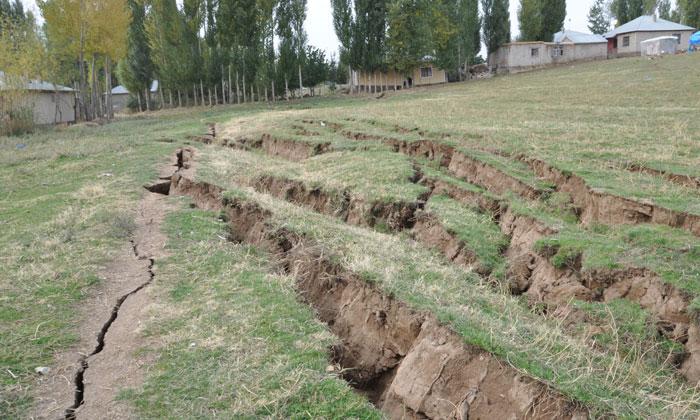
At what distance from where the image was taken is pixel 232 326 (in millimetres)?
5094

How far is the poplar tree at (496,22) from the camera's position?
159 feet

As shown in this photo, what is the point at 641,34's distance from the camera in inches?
1939

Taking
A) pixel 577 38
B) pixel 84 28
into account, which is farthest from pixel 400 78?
pixel 84 28

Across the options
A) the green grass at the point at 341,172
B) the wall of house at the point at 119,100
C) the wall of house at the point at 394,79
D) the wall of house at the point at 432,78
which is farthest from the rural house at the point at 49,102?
the wall of house at the point at 432,78

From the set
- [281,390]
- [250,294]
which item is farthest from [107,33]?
[281,390]

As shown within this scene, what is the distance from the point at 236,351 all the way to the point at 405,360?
149cm

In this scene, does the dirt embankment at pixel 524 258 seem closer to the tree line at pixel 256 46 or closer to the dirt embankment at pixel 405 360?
the dirt embankment at pixel 405 360

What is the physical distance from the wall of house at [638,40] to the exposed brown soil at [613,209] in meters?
46.9

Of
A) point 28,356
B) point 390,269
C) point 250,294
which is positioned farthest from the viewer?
point 390,269

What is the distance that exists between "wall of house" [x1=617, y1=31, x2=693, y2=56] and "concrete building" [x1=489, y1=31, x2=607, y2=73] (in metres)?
1.58

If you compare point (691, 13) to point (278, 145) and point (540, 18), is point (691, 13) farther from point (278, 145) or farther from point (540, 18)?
point (278, 145)

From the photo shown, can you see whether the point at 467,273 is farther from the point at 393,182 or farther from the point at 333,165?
the point at 333,165

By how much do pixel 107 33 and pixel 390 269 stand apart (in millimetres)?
28423

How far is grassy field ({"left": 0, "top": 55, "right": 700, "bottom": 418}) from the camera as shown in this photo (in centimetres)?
423
